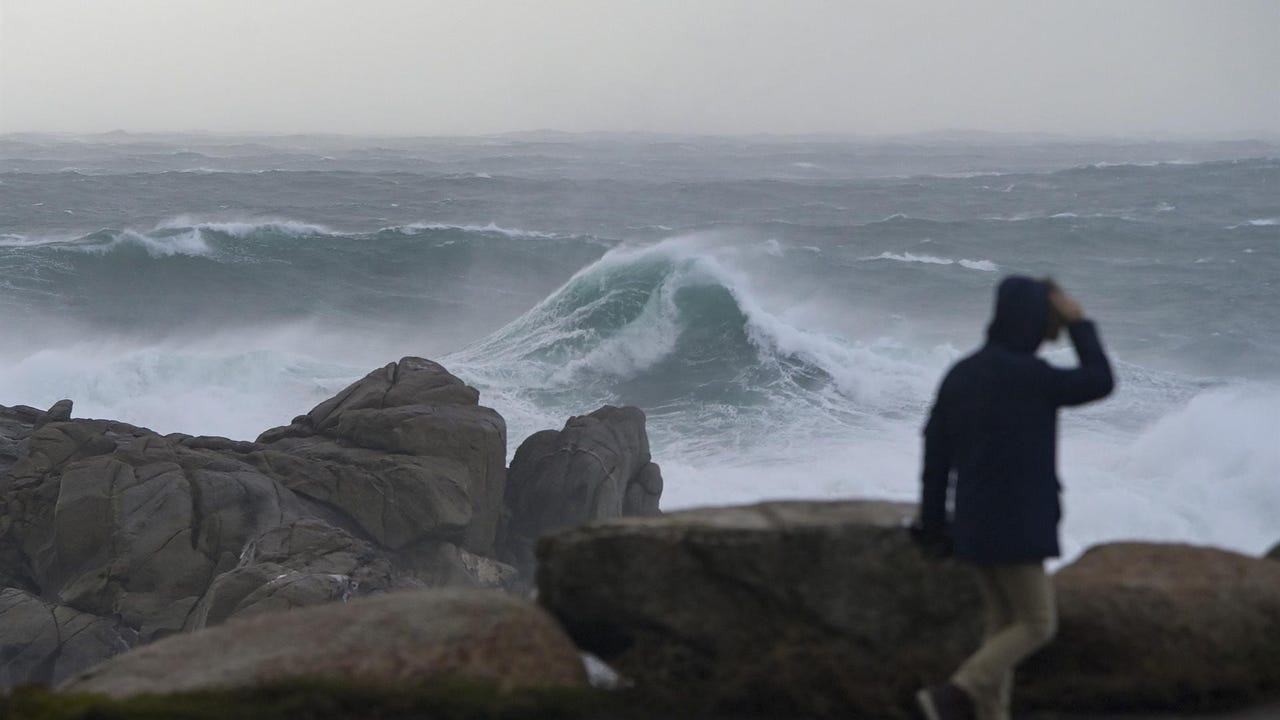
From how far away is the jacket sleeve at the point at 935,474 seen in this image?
383 centimetres

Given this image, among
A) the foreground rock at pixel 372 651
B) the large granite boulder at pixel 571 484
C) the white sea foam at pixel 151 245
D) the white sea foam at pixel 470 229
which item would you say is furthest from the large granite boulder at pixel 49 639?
the white sea foam at pixel 470 229

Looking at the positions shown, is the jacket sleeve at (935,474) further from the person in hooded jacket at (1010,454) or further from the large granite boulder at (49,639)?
the large granite boulder at (49,639)

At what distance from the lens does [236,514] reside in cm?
1287

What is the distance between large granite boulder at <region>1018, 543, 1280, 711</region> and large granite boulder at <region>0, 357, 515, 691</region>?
772cm

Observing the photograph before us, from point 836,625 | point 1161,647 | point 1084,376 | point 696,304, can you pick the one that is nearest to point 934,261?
point 696,304

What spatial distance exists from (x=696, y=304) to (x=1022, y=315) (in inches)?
1020

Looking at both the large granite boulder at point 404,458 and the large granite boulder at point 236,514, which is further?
the large granite boulder at point 404,458

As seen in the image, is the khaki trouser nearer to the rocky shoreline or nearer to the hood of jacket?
the rocky shoreline

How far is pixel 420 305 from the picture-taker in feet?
114

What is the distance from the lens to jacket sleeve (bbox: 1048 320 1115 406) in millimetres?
3652

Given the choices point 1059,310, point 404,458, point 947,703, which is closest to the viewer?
point 1059,310

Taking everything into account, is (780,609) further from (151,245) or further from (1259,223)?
(1259,223)

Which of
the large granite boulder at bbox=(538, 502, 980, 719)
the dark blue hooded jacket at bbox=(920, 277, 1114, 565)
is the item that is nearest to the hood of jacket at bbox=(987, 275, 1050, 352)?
the dark blue hooded jacket at bbox=(920, 277, 1114, 565)

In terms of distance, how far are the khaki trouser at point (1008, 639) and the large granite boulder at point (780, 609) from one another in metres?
0.38
